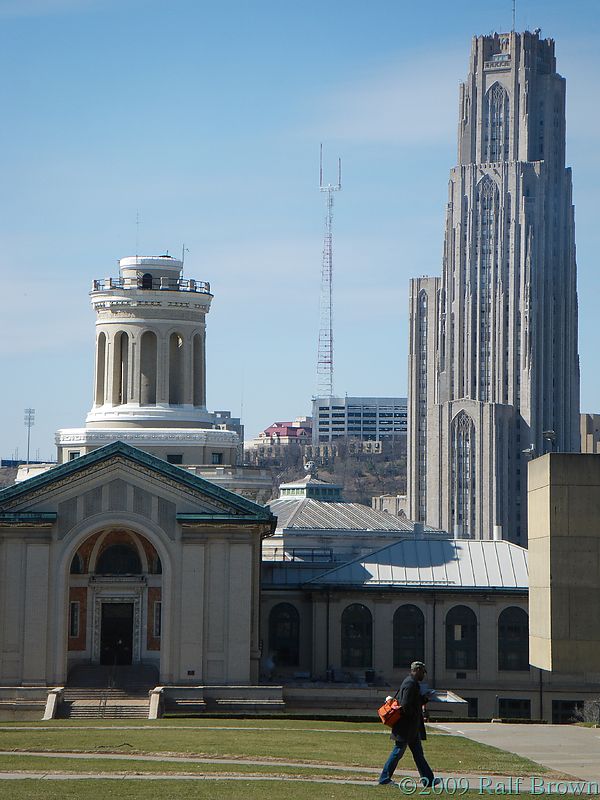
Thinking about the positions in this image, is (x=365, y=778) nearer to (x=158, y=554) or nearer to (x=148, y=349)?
(x=158, y=554)

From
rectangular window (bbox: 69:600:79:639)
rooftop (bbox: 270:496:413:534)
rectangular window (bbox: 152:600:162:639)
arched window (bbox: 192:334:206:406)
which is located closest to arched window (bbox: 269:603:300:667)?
rectangular window (bbox: 152:600:162:639)

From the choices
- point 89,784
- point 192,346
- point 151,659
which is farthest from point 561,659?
point 192,346

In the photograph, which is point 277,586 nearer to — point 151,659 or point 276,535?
point 151,659

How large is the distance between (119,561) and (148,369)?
60.5 ft

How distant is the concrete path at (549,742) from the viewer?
1693 inches

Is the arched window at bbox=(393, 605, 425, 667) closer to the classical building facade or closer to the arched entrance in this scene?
the classical building facade

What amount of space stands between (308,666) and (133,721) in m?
24.5

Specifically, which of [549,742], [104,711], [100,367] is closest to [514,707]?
[104,711]

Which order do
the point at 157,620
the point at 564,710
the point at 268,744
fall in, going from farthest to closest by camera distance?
the point at 564,710
the point at 157,620
the point at 268,744

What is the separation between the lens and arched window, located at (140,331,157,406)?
97.2 m

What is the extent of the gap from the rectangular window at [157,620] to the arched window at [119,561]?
1.93 meters

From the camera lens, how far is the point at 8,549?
77750 mm

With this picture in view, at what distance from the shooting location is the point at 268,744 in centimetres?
4806

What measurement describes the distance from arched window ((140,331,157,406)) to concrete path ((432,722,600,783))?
40.8m
